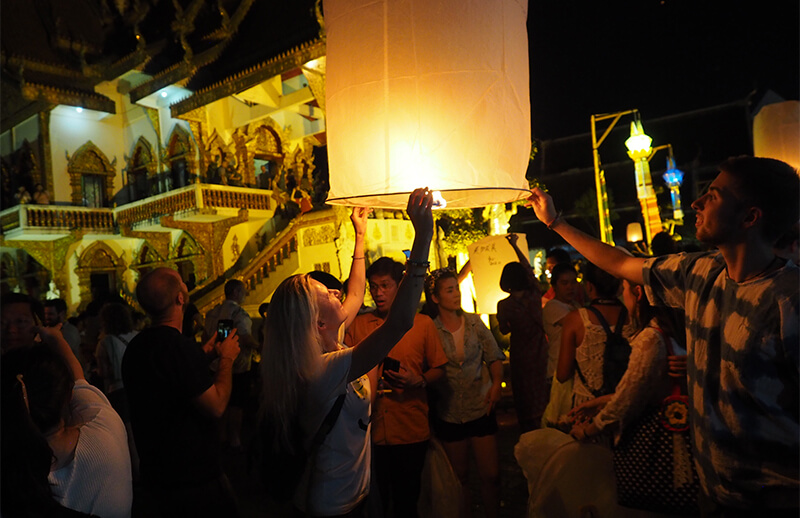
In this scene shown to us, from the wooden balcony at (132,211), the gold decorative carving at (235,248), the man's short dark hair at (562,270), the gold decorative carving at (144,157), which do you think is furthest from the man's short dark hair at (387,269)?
the gold decorative carving at (144,157)

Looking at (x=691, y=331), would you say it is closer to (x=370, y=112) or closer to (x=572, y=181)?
(x=370, y=112)

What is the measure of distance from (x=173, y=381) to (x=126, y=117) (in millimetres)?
18445

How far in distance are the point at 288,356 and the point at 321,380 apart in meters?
0.17

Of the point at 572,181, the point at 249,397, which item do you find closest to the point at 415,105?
the point at 249,397

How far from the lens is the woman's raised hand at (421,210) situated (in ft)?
6.59

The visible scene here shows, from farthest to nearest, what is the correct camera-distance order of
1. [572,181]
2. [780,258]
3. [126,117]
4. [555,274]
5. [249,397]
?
[572,181]
[126,117]
[249,397]
[555,274]
[780,258]

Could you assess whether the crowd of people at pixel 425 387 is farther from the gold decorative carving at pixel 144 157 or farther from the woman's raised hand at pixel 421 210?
the gold decorative carving at pixel 144 157

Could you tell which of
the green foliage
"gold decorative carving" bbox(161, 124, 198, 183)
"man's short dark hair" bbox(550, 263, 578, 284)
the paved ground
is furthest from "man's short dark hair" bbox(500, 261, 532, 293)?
"gold decorative carving" bbox(161, 124, 198, 183)

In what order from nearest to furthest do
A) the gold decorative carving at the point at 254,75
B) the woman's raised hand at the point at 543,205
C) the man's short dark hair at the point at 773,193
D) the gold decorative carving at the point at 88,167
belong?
1. the man's short dark hair at the point at 773,193
2. the woman's raised hand at the point at 543,205
3. the gold decorative carving at the point at 254,75
4. the gold decorative carving at the point at 88,167

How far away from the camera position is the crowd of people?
5.63 feet

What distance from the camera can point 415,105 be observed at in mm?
2078

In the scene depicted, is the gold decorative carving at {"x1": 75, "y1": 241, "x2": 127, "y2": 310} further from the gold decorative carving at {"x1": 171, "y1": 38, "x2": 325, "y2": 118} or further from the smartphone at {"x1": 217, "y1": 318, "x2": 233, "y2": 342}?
the smartphone at {"x1": 217, "y1": 318, "x2": 233, "y2": 342}

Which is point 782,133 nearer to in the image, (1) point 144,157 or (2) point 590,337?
(2) point 590,337

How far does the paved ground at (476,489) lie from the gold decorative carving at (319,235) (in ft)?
19.6
